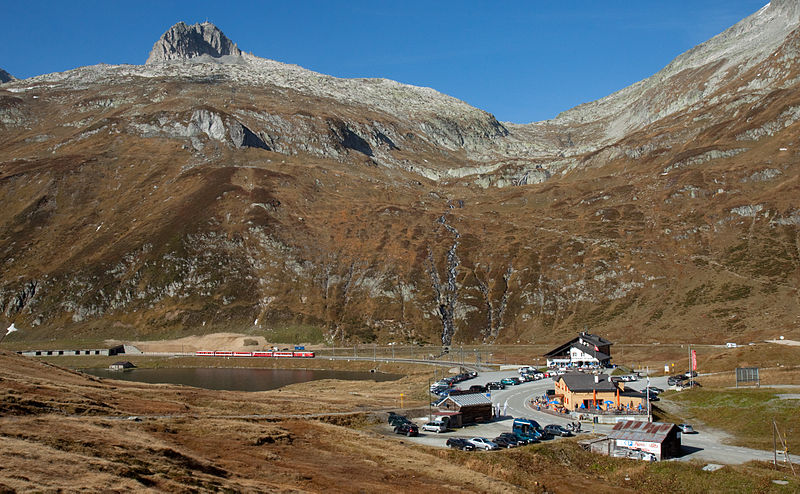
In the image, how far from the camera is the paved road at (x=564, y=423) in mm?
54594

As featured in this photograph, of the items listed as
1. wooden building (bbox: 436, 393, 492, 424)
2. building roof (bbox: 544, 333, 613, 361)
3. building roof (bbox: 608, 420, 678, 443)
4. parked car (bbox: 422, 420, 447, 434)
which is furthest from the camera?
building roof (bbox: 544, 333, 613, 361)

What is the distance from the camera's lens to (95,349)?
172375mm

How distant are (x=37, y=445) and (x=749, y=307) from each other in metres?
159

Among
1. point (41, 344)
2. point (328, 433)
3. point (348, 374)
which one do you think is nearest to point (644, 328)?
point (348, 374)

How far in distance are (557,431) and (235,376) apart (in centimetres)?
9709

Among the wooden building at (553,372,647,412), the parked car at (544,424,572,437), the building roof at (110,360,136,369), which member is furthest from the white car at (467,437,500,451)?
the building roof at (110,360,136,369)

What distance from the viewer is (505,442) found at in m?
57.9

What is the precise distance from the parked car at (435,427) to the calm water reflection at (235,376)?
203ft

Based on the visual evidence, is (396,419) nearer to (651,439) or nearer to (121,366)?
(651,439)

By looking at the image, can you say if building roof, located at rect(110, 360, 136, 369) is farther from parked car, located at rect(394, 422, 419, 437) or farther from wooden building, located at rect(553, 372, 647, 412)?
wooden building, located at rect(553, 372, 647, 412)

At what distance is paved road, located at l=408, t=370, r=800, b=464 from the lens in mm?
54594

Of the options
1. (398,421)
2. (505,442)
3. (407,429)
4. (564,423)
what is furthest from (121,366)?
(505,442)

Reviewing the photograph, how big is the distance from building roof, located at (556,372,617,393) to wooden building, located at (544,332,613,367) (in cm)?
4507

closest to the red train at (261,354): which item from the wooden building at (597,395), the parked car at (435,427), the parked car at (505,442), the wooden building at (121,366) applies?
the wooden building at (121,366)
